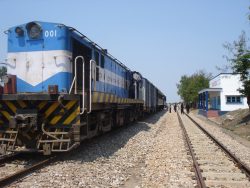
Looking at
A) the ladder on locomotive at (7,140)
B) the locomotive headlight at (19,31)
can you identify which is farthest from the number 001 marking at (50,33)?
the ladder on locomotive at (7,140)

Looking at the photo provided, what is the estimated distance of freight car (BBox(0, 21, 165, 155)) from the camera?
333 inches

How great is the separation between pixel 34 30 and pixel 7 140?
10.4 feet

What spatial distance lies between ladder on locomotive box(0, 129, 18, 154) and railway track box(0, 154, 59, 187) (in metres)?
0.33

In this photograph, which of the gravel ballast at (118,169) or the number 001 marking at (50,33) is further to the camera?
the number 001 marking at (50,33)

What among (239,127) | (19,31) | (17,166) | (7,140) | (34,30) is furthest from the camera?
(239,127)

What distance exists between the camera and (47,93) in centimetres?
875

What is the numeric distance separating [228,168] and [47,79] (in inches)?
209

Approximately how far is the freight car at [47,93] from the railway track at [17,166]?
0.32 meters

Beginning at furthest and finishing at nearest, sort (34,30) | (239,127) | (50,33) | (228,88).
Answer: (228,88) → (239,127) → (34,30) → (50,33)

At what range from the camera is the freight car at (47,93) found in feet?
27.7

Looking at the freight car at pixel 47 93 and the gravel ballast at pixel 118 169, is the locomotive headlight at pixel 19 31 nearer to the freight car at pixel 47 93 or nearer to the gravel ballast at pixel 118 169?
the freight car at pixel 47 93

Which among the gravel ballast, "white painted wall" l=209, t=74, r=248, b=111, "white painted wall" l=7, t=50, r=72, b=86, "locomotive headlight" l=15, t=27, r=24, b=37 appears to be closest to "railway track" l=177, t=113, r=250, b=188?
the gravel ballast

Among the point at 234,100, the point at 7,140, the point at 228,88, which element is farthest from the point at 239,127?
the point at 234,100

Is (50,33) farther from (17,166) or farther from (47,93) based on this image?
(17,166)
